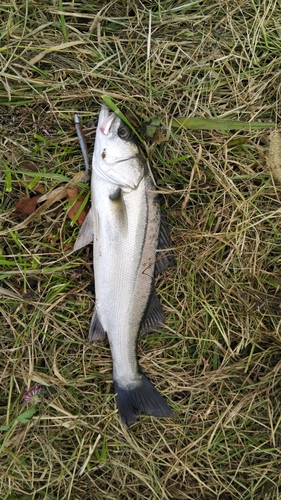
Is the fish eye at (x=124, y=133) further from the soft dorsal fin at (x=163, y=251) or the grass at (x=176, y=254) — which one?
the soft dorsal fin at (x=163, y=251)

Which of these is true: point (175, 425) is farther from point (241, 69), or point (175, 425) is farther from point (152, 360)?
point (241, 69)

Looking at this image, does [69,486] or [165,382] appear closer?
[69,486]

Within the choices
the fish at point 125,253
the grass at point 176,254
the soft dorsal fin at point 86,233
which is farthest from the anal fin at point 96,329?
the soft dorsal fin at point 86,233

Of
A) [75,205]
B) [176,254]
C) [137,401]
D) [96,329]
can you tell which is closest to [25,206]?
[75,205]

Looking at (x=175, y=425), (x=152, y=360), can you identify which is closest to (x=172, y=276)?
(x=152, y=360)

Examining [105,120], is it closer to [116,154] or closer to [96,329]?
[116,154]

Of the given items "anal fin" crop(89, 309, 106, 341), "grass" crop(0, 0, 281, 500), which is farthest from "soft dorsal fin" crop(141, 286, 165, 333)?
"anal fin" crop(89, 309, 106, 341)
